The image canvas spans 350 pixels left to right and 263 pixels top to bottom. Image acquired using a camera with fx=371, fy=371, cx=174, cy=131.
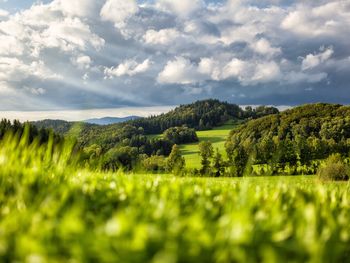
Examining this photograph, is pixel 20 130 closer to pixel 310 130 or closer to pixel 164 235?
pixel 164 235

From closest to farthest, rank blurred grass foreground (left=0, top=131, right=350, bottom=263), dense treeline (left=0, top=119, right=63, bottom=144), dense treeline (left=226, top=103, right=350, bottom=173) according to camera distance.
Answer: blurred grass foreground (left=0, top=131, right=350, bottom=263)
dense treeline (left=0, top=119, right=63, bottom=144)
dense treeline (left=226, top=103, right=350, bottom=173)

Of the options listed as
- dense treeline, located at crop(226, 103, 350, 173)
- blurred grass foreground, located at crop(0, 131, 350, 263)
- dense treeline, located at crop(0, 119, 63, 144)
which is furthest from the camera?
dense treeline, located at crop(226, 103, 350, 173)

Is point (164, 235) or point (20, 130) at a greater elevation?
point (20, 130)

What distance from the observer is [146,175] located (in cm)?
633

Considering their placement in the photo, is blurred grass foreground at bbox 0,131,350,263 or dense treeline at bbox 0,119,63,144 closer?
blurred grass foreground at bbox 0,131,350,263

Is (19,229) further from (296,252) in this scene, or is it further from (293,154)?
(293,154)

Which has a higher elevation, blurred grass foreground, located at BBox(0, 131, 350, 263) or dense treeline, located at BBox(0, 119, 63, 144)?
dense treeline, located at BBox(0, 119, 63, 144)

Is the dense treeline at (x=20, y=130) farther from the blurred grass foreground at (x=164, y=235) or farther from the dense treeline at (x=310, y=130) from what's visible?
the dense treeline at (x=310, y=130)

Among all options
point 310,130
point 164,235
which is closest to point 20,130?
point 164,235

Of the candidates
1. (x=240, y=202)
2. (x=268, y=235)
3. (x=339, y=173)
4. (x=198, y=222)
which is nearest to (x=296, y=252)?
(x=268, y=235)

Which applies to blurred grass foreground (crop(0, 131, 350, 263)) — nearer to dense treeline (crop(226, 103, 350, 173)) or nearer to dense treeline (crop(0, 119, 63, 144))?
dense treeline (crop(0, 119, 63, 144))

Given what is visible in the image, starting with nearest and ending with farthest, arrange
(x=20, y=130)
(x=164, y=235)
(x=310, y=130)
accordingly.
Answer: (x=164, y=235), (x=20, y=130), (x=310, y=130)

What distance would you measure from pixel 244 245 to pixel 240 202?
44.6 inches

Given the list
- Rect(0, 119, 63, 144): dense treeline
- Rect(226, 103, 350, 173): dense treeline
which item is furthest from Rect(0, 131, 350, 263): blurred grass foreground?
Rect(226, 103, 350, 173): dense treeline
